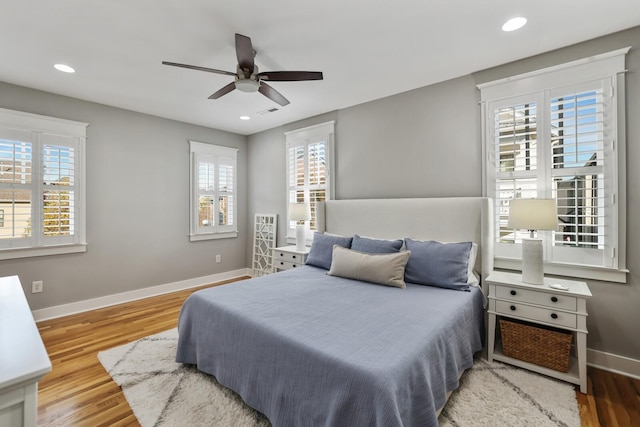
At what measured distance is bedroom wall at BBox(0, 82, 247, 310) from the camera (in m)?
3.51

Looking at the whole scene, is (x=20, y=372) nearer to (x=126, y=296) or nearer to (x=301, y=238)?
(x=301, y=238)

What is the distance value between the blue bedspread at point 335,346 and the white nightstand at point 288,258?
4.14ft

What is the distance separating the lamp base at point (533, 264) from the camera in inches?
92.3

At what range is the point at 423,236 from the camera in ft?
10.3

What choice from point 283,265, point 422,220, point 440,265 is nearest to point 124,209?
point 283,265

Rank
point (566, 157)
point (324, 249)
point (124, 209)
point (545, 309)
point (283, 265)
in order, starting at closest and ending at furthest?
point (545, 309) < point (566, 157) < point (324, 249) < point (124, 209) < point (283, 265)

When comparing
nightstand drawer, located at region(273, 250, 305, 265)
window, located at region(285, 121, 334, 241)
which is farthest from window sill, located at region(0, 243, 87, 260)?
window, located at region(285, 121, 334, 241)

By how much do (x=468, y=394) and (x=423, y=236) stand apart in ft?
4.87

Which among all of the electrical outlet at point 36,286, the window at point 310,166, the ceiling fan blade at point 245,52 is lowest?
the electrical outlet at point 36,286

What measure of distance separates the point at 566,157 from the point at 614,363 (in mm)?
1695

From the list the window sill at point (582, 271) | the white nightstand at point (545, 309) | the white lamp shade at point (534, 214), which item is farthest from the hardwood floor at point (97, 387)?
the white lamp shade at point (534, 214)

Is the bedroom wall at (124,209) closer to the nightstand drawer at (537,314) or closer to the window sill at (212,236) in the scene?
the window sill at (212,236)

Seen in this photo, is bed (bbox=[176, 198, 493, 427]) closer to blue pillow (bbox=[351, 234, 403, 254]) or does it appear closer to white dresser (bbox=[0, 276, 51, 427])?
blue pillow (bbox=[351, 234, 403, 254])

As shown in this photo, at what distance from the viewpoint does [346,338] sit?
1619 millimetres
